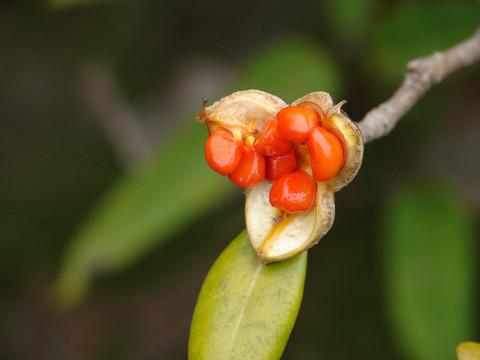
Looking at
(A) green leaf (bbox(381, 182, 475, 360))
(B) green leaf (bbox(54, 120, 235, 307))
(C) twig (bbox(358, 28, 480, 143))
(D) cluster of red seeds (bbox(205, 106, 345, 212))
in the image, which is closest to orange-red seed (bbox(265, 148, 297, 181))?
(D) cluster of red seeds (bbox(205, 106, 345, 212))

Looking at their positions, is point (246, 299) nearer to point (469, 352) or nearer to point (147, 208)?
point (469, 352)

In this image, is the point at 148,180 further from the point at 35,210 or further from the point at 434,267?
the point at 35,210

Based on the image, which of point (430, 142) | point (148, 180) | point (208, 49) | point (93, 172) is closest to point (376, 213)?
point (430, 142)

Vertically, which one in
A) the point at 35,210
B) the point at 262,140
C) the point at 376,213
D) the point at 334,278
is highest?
the point at 35,210

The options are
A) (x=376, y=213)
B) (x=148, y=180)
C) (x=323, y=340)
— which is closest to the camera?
(x=148, y=180)

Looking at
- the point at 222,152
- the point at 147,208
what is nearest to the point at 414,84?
the point at 222,152

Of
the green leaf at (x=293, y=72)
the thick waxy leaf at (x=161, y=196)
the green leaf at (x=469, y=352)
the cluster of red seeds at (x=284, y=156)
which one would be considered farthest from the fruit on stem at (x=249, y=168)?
the green leaf at (x=293, y=72)

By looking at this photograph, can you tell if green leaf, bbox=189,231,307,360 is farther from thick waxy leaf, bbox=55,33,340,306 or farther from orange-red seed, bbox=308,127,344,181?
thick waxy leaf, bbox=55,33,340,306
